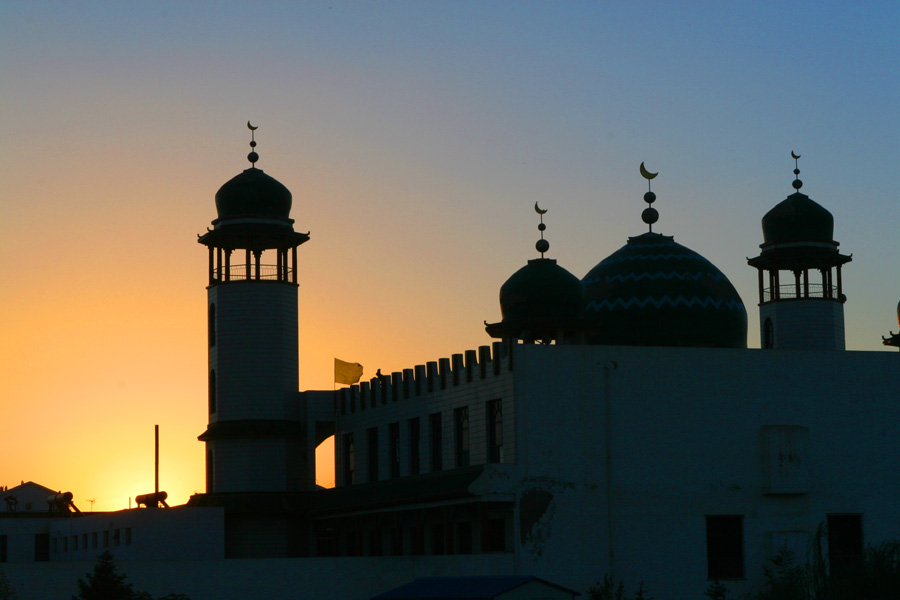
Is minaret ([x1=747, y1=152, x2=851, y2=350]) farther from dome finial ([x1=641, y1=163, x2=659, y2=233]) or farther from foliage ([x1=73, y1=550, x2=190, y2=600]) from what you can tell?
foliage ([x1=73, y1=550, x2=190, y2=600])

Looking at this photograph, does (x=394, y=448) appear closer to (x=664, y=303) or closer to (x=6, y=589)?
(x=664, y=303)

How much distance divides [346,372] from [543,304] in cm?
945

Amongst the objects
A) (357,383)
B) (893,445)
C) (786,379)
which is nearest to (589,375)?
(786,379)

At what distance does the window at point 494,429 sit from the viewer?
51.2 meters

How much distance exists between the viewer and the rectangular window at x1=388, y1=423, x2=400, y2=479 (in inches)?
2323

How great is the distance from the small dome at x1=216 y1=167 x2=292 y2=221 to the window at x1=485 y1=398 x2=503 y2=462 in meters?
15.4

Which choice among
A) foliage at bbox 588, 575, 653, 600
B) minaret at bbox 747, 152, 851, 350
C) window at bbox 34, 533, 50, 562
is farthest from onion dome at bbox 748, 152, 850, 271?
window at bbox 34, 533, 50, 562

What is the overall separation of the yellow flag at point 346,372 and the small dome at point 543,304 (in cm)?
698

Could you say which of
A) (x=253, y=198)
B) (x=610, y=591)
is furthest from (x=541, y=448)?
(x=253, y=198)

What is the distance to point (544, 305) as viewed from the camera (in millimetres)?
59562

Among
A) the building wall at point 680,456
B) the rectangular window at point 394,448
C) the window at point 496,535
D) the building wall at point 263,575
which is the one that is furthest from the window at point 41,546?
the building wall at point 680,456

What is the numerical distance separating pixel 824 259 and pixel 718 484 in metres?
21.5

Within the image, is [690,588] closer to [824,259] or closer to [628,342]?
[628,342]

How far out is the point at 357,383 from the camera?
63812mm
